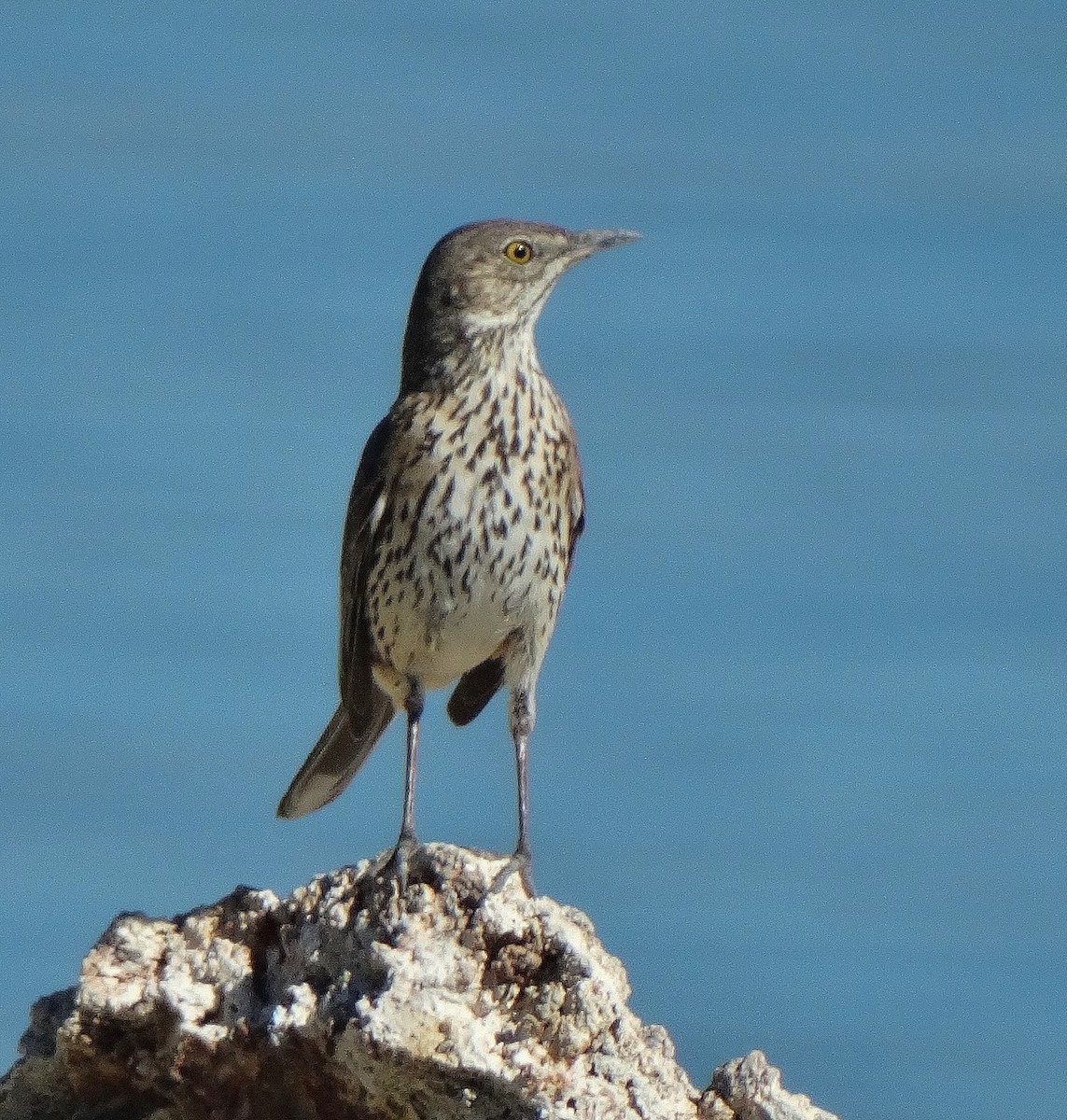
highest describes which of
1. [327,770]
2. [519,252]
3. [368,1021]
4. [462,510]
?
[519,252]

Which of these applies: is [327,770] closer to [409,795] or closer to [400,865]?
[409,795]

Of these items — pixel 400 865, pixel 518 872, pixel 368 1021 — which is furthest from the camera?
pixel 518 872

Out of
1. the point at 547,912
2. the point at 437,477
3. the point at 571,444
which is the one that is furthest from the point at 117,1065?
the point at 571,444

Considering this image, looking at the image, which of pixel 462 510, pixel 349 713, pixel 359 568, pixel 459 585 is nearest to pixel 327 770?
pixel 349 713

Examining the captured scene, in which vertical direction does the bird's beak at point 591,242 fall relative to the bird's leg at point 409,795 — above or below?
above

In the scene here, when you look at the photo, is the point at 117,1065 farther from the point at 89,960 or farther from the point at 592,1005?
the point at 592,1005

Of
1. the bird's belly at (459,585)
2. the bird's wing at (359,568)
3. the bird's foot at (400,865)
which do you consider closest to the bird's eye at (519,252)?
the bird's wing at (359,568)

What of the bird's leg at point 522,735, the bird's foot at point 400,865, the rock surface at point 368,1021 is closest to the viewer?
the rock surface at point 368,1021

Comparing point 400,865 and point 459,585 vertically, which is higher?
point 459,585

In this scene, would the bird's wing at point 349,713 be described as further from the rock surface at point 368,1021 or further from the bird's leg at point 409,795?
the rock surface at point 368,1021
